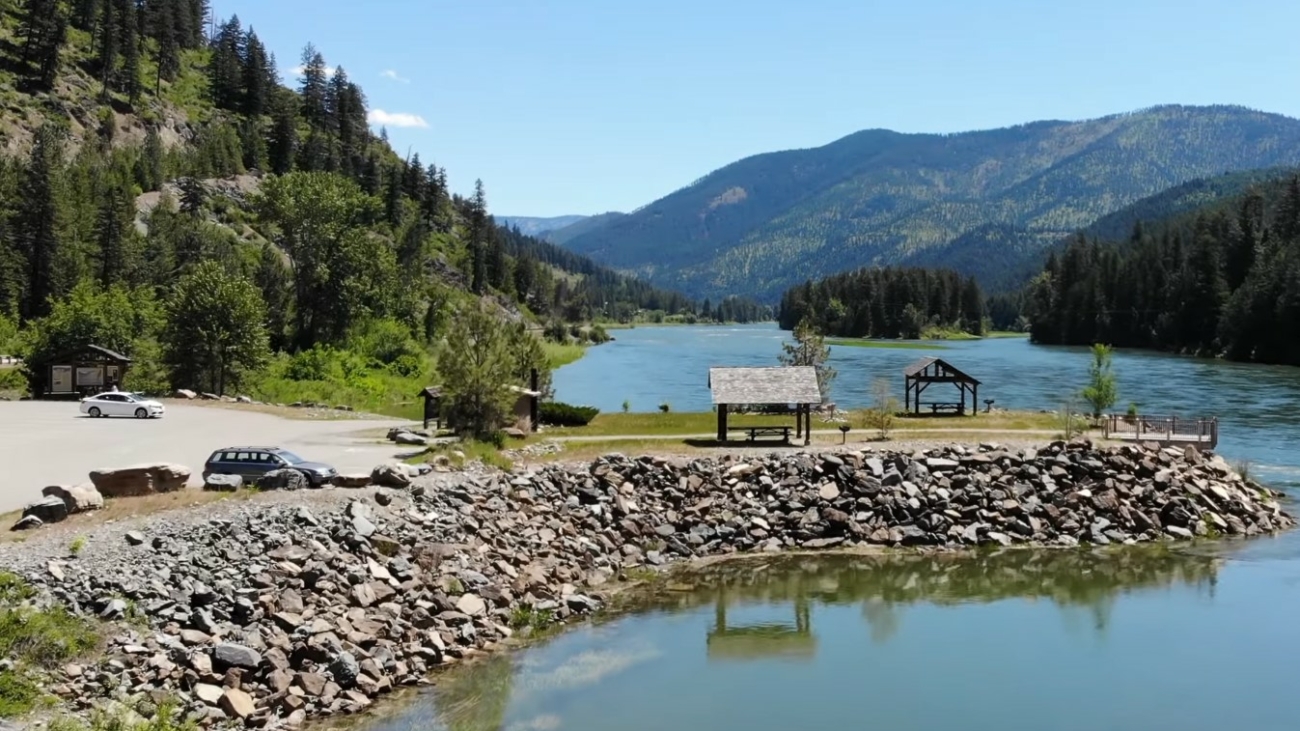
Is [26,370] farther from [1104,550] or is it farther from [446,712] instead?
[1104,550]

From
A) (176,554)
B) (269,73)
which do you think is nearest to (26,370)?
(176,554)

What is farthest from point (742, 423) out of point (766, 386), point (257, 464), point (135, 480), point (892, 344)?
point (892, 344)

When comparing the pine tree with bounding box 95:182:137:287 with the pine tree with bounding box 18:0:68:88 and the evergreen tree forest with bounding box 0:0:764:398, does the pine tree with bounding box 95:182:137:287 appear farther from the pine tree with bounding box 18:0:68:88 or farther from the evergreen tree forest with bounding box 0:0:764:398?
the pine tree with bounding box 18:0:68:88

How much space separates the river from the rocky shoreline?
150 centimetres

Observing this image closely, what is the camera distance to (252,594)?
2322 cm

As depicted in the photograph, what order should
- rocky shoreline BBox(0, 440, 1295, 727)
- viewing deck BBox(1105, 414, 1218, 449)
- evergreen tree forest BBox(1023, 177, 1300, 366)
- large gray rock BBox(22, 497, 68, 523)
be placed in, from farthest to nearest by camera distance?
evergreen tree forest BBox(1023, 177, 1300, 366), viewing deck BBox(1105, 414, 1218, 449), large gray rock BBox(22, 497, 68, 523), rocky shoreline BBox(0, 440, 1295, 727)

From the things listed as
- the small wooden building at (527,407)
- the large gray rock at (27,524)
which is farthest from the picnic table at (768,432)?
the large gray rock at (27,524)

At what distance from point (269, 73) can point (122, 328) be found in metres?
132

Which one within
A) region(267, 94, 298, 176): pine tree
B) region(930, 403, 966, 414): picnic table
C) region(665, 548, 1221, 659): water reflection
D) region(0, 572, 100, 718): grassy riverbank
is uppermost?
region(267, 94, 298, 176): pine tree

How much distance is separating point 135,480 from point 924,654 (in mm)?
22651

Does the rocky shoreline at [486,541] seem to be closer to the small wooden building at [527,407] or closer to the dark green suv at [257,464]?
the dark green suv at [257,464]

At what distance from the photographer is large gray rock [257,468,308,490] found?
102 ft

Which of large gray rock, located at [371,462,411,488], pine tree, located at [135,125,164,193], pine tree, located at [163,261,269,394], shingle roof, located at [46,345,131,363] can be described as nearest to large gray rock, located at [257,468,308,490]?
large gray rock, located at [371,462,411,488]

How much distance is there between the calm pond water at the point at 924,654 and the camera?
72.8 feet
